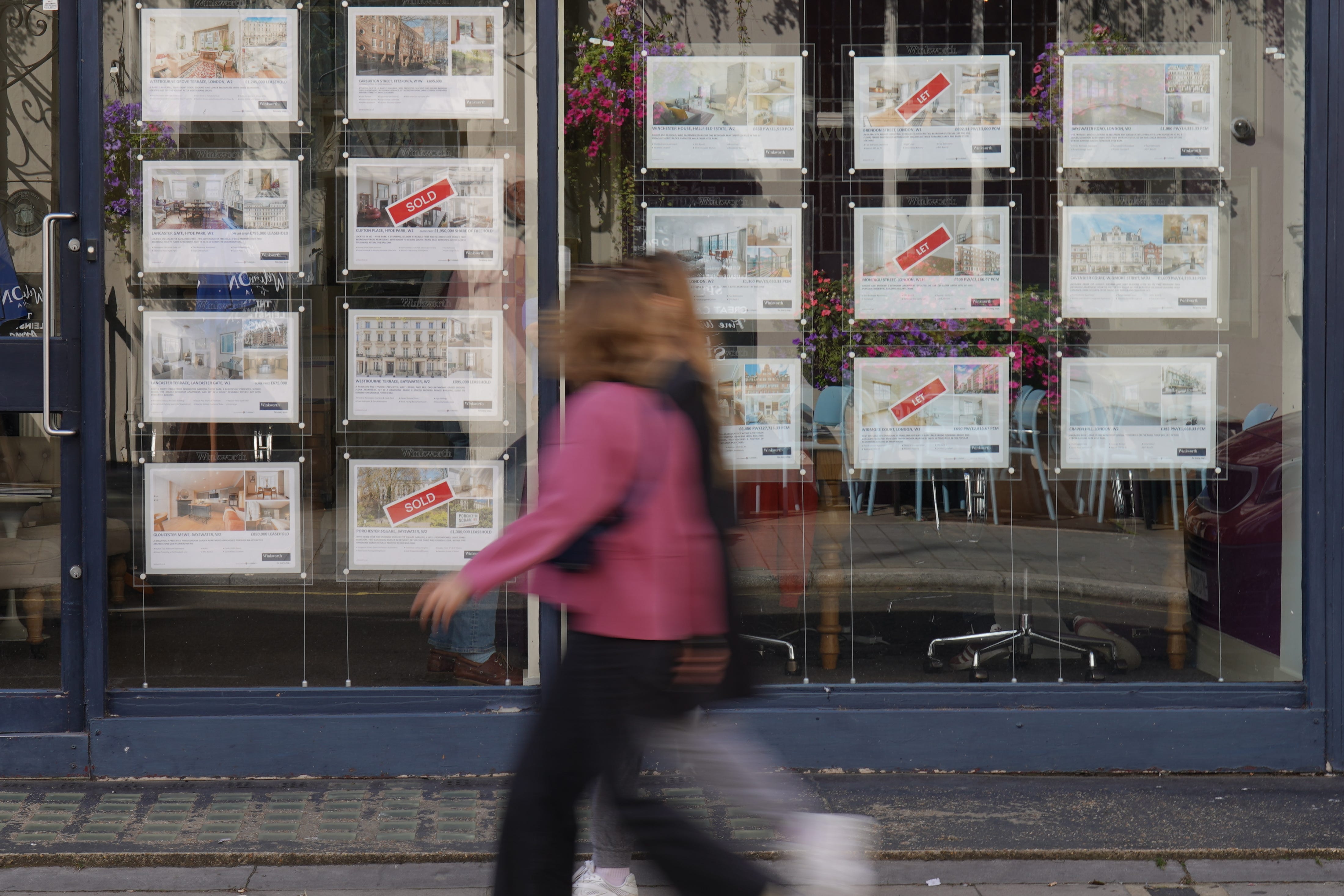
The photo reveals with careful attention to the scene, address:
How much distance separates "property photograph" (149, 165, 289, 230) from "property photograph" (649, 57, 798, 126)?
1370mm

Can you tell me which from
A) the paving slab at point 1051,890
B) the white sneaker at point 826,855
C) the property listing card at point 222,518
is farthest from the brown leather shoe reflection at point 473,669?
the white sneaker at point 826,855

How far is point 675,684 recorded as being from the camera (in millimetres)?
2926

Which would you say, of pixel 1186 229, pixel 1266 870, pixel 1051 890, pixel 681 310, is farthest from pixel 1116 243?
pixel 681 310

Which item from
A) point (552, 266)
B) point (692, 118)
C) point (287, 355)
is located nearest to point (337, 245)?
point (287, 355)

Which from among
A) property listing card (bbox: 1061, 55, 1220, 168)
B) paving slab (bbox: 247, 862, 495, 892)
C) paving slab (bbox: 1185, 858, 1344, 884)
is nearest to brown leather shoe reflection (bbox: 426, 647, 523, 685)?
paving slab (bbox: 247, 862, 495, 892)

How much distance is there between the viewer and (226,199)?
494 cm

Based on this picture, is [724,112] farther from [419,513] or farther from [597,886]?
[597,886]

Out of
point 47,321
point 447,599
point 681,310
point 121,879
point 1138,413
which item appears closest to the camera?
point 447,599

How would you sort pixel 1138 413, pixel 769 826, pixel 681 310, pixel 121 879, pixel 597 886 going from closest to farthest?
1. pixel 681 310
2. pixel 597 886
3. pixel 121 879
4. pixel 769 826
5. pixel 1138 413

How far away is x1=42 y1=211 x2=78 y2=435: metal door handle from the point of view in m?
4.74

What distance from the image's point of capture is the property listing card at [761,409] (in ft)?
16.7

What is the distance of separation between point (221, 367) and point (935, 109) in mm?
2719

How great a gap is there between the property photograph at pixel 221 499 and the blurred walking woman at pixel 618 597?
90.2 inches

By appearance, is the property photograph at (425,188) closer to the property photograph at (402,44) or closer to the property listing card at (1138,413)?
the property photograph at (402,44)
